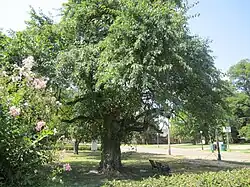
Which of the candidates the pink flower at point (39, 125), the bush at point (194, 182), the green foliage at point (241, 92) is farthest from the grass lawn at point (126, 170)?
the green foliage at point (241, 92)

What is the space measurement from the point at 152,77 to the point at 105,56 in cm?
173

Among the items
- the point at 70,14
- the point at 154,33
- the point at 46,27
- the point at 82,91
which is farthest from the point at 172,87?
the point at 46,27

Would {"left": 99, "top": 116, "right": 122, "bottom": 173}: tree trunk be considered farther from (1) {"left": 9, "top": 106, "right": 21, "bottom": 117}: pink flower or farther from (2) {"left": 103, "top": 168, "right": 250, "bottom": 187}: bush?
(1) {"left": 9, "top": 106, "right": 21, "bottom": 117}: pink flower

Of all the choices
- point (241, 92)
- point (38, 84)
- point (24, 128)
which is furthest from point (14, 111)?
point (241, 92)

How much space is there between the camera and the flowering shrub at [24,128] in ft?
13.7

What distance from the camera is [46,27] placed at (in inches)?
513

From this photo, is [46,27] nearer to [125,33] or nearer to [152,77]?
[125,33]

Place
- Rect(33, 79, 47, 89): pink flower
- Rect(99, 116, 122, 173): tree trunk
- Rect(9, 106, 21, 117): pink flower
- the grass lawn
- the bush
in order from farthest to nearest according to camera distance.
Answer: Rect(99, 116, 122, 173): tree trunk
the grass lawn
the bush
Rect(33, 79, 47, 89): pink flower
Rect(9, 106, 21, 117): pink flower

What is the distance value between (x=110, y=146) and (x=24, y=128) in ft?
31.9

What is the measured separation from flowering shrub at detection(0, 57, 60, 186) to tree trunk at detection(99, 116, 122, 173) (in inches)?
354

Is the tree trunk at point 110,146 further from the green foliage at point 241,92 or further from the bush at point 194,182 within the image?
the green foliage at point 241,92

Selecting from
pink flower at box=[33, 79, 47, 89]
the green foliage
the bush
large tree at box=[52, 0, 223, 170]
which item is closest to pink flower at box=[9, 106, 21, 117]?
pink flower at box=[33, 79, 47, 89]

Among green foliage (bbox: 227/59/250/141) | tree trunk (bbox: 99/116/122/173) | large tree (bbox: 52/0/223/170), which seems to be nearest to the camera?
large tree (bbox: 52/0/223/170)

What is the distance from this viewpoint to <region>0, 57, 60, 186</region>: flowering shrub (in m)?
4.18
